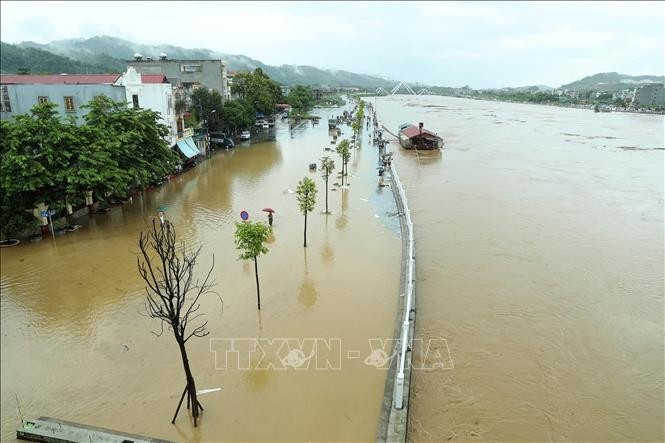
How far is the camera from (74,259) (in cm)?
1437

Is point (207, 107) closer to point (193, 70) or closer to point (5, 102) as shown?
point (193, 70)

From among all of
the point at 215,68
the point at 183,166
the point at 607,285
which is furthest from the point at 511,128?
the point at 607,285

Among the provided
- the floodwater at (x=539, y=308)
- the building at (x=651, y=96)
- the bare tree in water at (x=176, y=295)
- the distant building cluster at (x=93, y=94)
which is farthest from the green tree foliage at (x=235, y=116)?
the building at (x=651, y=96)

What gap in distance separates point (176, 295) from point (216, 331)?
1580 millimetres

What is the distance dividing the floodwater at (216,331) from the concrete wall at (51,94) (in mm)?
7595

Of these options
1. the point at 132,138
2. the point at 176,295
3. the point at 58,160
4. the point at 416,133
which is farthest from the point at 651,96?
the point at 176,295

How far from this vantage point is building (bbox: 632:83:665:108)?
390 feet

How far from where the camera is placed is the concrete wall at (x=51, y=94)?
889 inches

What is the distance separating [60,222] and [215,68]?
3302 cm

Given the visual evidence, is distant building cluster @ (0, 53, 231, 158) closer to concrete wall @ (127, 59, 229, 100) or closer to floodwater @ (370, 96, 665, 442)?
floodwater @ (370, 96, 665, 442)

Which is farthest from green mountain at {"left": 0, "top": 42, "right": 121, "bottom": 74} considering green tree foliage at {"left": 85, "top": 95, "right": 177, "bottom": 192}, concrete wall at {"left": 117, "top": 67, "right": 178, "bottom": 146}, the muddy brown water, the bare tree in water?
the bare tree in water

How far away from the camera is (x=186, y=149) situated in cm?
2898

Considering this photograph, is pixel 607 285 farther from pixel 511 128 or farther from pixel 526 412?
pixel 511 128

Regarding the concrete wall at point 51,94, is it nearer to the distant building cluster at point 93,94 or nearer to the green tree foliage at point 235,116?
the distant building cluster at point 93,94
